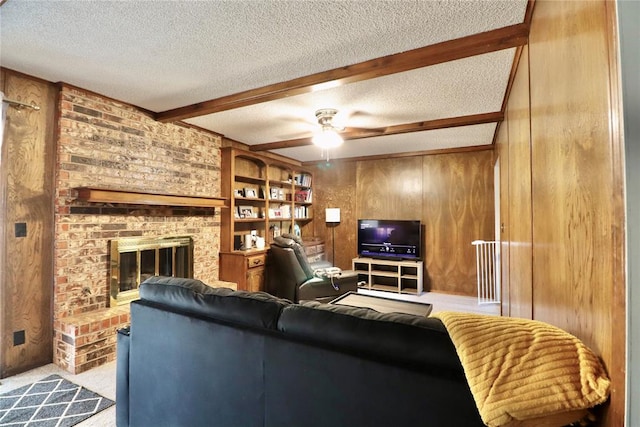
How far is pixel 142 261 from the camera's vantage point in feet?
10.3

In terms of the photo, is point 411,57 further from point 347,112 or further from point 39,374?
point 39,374

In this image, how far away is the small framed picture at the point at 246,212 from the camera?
15.0ft

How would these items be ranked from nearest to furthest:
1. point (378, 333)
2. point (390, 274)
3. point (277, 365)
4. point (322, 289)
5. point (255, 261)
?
point (378, 333), point (277, 365), point (322, 289), point (255, 261), point (390, 274)

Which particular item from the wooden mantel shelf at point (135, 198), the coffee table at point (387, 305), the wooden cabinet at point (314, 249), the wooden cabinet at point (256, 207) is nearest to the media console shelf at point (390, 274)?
the wooden cabinet at point (314, 249)

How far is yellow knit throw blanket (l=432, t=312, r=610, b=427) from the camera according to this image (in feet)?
2.38

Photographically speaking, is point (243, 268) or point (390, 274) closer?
point (243, 268)

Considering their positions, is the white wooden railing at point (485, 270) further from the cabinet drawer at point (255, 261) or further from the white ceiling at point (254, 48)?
the cabinet drawer at point (255, 261)

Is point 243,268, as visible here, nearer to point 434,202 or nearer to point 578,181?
point 434,202

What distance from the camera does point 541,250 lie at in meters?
1.38

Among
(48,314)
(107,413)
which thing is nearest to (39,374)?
(48,314)

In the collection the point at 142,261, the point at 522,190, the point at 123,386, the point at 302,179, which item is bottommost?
the point at 123,386

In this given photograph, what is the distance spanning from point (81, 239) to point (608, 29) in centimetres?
349

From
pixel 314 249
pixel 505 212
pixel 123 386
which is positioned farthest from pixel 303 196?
pixel 123 386

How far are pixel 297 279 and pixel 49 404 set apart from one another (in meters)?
2.49
